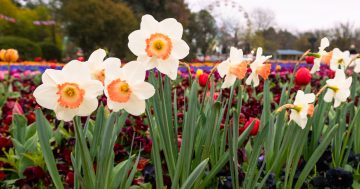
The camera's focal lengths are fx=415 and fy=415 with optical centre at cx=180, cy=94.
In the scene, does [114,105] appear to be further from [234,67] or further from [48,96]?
[234,67]

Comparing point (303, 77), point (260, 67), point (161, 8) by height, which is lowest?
point (303, 77)

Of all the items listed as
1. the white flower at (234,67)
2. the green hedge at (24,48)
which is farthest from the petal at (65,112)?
the green hedge at (24,48)

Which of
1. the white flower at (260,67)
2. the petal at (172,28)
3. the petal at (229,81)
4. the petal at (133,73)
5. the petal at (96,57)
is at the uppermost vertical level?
the petal at (172,28)

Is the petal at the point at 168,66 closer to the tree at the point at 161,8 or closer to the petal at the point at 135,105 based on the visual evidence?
the petal at the point at 135,105

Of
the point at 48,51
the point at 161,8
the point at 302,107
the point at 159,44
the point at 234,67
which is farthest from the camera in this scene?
the point at 161,8

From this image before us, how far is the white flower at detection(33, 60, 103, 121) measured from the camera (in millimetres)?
836

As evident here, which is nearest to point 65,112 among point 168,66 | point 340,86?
point 168,66

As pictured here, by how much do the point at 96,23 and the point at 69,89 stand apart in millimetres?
14888

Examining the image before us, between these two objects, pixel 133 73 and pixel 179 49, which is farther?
pixel 179 49

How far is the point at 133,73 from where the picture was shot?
0.88m

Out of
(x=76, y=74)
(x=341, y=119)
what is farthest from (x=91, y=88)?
(x=341, y=119)

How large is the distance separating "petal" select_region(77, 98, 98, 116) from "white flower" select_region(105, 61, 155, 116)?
3 centimetres

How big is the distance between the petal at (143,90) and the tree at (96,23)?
14.1m

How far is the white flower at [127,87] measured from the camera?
0.86 meters
